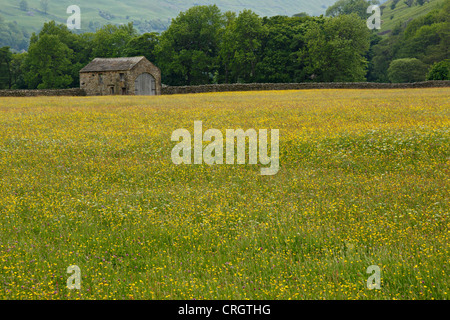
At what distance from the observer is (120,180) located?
11133mm

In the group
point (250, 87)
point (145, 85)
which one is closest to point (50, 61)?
point (145, 85)

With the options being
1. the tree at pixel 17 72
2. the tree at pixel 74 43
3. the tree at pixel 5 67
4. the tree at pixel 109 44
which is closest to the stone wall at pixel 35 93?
the tree at pixel 109 44

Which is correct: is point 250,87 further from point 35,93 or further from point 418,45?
point 418,45

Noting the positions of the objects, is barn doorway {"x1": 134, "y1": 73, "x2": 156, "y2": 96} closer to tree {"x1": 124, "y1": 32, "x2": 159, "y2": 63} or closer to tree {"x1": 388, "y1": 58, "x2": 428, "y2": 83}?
tree {"x1": 124, "y1": 32, "x2": 159, "y2": 63}

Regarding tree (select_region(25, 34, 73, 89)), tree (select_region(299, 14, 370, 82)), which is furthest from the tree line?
tree (select_region(299, 14, 370, 82))

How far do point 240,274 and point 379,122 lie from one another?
50.6 ft

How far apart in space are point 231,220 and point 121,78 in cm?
5884

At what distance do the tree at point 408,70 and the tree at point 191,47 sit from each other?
40809 millimetres

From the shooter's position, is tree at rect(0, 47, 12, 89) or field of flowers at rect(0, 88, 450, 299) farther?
tree at rect(0, 47, 12, 89)

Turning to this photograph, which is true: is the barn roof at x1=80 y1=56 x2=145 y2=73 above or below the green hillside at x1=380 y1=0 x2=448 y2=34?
below

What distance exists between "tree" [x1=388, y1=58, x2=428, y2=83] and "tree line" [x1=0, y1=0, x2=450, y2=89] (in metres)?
0.21

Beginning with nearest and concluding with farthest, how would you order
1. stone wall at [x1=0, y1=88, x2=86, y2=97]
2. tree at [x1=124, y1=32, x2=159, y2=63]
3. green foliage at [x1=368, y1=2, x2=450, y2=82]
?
stone wall at [x1=0, y1=88, x2=86, y2=97] → tree at [x1=124, y1=32, x2=159, y2=63] → green foliage at [x1=368, y1=2, x2=450, y2=82]

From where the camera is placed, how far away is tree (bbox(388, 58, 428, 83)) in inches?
3455
